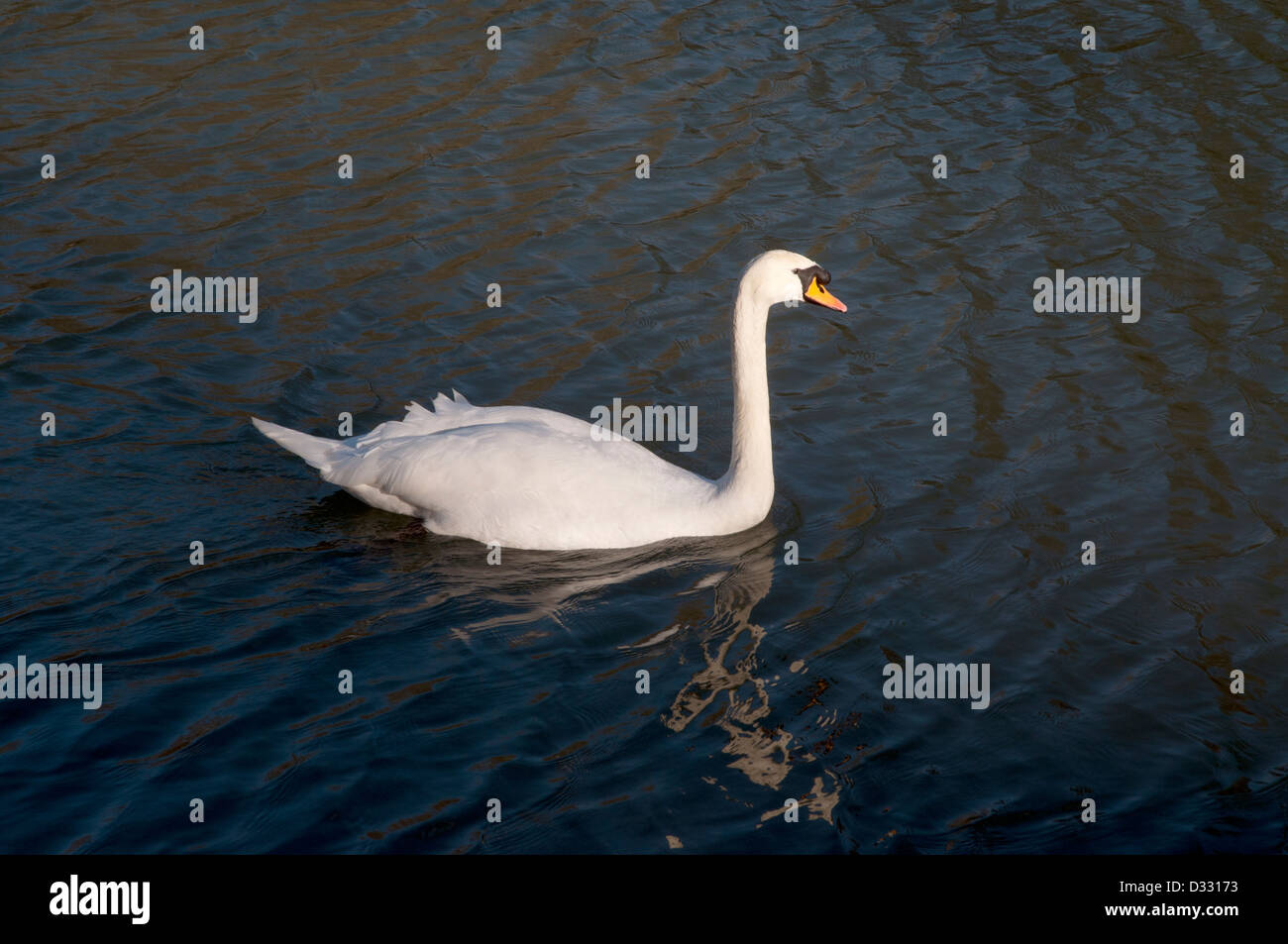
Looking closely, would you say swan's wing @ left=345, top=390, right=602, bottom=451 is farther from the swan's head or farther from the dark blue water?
the swan's head

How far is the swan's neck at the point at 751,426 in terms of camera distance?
8.27m

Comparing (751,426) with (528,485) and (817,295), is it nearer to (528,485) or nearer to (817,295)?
(817,295)

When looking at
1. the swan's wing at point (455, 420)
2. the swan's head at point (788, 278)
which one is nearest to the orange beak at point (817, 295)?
the swan's head at point (788, 278)

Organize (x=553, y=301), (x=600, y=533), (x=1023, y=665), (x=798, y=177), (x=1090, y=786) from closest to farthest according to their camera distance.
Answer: (x=1090, y=786)
(x=1023, y=665)
(x=600, y=533)
(x=553, y=301)
(x=798, y=177)

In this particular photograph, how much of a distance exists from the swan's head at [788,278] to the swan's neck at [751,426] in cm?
14

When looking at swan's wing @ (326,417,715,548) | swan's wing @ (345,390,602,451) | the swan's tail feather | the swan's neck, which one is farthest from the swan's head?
the swan's tail feather

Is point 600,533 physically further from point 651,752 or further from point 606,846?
point 606,846

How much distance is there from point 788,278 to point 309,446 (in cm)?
293

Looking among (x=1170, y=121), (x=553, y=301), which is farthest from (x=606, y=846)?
(x=1170, y=121)

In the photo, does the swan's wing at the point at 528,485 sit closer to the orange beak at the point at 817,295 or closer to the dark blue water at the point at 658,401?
the dark blue water at the point at 658,401

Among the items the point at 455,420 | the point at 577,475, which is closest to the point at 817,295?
the point at 577,475

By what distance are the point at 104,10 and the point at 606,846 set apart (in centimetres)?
1320

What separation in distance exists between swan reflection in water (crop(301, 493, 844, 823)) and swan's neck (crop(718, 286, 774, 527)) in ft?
0.84

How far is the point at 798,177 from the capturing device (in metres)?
13.1
